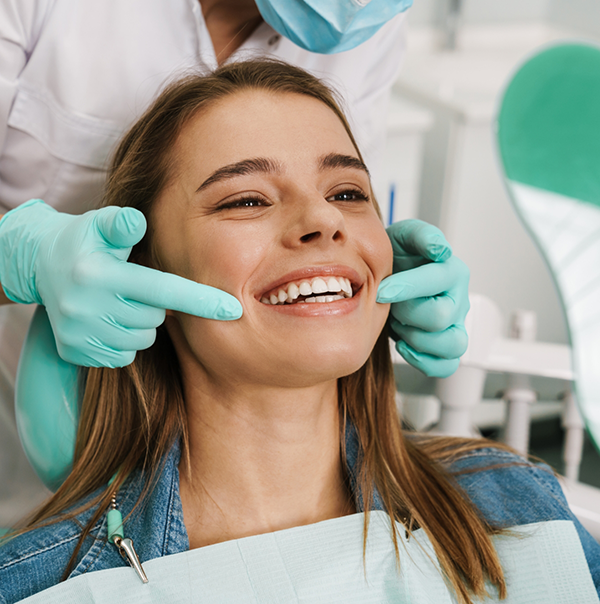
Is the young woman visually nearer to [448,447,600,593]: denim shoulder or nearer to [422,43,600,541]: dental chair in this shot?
[448,447,600,593]: denim shoulder

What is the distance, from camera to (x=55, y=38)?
129 centimetres

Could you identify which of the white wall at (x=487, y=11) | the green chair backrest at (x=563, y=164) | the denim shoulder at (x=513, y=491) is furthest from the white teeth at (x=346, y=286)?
the white wall at (x=487, y=11)

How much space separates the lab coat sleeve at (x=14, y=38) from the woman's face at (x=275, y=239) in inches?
15.4

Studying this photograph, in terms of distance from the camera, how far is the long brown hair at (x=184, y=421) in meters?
1.14

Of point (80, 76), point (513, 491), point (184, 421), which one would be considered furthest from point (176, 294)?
point (513, 491)

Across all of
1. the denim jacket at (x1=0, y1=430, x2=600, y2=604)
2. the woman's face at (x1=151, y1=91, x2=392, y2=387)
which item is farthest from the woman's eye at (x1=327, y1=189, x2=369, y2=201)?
the denim jacket at (x1=0, y1=430, x2=600, y2=604)

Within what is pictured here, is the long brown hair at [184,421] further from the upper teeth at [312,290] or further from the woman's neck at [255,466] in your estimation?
the upper teeth at [312,290]

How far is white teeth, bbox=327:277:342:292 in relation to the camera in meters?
1.04

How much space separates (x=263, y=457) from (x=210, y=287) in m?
0.34

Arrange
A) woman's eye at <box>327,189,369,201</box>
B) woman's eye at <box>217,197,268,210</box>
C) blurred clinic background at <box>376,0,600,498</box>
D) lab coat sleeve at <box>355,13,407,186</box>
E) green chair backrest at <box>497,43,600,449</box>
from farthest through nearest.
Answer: blurred clinic background at <box>376,0,600,498</box>, green chair backrest at <box>497,43,600,449</box>, lab coat sleeve at <box>355,13,407,186</box>, woman's eye at <box>327,189,369,201</box>, woman's eye at <box>217,197,268,210</box>

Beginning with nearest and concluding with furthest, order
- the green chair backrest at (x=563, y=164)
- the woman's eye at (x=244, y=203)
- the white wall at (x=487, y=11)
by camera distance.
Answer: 1. the woman's eye at (x=244, y=203)
2. the green chair backrest at (x=563, y=164)
3. the white wall at (x=487, y=11)

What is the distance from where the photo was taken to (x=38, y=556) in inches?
42.9

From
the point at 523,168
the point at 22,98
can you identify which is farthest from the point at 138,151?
the point at 523,168

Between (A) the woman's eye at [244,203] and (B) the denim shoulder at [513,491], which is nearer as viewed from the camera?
(A) the woman's eye at [244,203]
